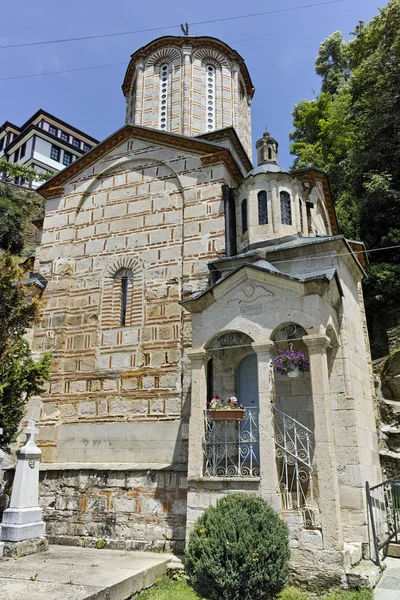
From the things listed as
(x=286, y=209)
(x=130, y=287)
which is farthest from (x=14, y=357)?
(x=286, y=209)

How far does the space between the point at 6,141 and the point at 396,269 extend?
51033mm

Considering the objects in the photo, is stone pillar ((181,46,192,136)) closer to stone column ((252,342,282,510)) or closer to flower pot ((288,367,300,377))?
stone column ((252,342,282,510))

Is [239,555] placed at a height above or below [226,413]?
below

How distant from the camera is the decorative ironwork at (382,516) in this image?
24.6 feet

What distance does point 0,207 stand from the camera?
33656 mm

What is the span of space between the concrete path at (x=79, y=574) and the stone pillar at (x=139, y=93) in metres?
12.8

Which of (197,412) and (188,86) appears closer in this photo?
(197,412)

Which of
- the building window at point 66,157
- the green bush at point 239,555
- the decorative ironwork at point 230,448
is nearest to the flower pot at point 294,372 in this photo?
the decorative ironwork at point 230,448

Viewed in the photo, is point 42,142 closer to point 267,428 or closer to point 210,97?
point 210,97

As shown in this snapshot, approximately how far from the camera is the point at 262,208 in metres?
10.9

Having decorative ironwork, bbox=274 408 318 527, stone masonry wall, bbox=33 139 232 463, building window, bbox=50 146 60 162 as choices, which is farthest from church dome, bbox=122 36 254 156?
building window, bbox=50 146 60 162

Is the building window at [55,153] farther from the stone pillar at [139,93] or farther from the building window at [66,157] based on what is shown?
the stone pillar at [139,93]

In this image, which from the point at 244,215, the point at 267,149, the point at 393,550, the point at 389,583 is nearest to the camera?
the point at 389,583

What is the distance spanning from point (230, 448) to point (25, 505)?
3.67 m
